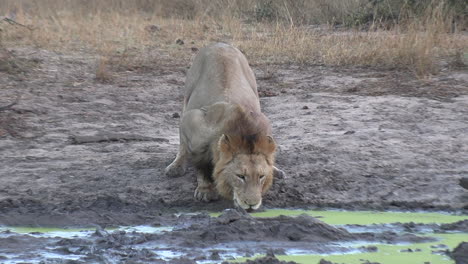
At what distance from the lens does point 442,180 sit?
24.7 ft

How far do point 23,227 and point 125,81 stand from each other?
534 cm

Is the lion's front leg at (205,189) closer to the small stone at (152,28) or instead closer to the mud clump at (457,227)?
the mud clump at (457,227)

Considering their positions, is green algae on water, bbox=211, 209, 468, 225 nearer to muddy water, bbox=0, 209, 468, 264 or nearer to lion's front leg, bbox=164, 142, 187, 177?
muddy water, bbox=0, 209, 468, 264

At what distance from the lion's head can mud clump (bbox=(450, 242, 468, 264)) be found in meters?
1.51

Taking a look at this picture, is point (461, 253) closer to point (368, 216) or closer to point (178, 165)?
point (368, 216)

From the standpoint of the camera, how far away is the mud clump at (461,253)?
529cm

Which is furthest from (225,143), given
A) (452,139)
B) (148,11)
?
(148,11)

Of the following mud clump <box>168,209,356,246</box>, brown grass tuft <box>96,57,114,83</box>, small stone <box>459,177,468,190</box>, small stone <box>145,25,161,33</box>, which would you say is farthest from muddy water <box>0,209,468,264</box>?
small stone <box>145,25,161,33</box>

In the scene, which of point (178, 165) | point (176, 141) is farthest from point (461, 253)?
point (176, 141)

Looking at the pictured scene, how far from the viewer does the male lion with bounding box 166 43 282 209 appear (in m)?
6.48

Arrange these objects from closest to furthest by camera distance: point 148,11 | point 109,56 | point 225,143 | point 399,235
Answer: point 399,235, point 225,143, point 109,56, point 148,11

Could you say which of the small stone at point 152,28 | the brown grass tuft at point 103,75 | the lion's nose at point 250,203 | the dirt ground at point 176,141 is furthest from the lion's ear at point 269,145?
the small stone at point 152,28

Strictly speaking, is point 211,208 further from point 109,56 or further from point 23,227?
point 109,56

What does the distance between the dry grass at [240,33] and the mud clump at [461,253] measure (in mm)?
5897
